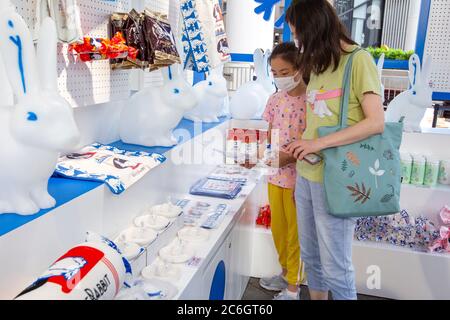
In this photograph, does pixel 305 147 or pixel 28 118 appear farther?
pixel 305 147

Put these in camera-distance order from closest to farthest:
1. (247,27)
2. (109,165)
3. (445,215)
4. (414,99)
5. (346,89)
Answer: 1. (346,89)
2. (109,165)
3. (445,215)
4. (414,99)
5. (247,27)

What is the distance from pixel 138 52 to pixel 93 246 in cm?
101

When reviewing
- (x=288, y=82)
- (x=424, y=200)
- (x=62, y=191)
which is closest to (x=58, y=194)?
(x=62, y=191)

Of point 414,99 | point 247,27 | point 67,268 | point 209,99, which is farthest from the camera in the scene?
point 247,27

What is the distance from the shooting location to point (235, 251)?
208 centimetres

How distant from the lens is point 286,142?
194 cm

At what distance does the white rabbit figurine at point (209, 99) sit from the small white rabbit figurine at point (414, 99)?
1110 mm

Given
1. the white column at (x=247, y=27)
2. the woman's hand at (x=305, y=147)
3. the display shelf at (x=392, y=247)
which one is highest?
the white column at (x=247, y=27)

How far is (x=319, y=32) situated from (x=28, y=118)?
926mm

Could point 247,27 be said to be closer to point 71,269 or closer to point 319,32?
point 319,32

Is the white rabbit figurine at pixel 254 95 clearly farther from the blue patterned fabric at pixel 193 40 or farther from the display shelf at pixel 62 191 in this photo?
the display shelf at pixel 62 191

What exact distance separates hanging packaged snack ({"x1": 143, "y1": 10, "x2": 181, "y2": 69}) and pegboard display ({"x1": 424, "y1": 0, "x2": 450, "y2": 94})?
2011mm

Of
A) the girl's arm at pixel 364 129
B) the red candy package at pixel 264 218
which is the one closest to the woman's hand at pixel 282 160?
the girl's arm at pixel 364 129

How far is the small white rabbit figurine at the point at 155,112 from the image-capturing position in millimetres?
1945
